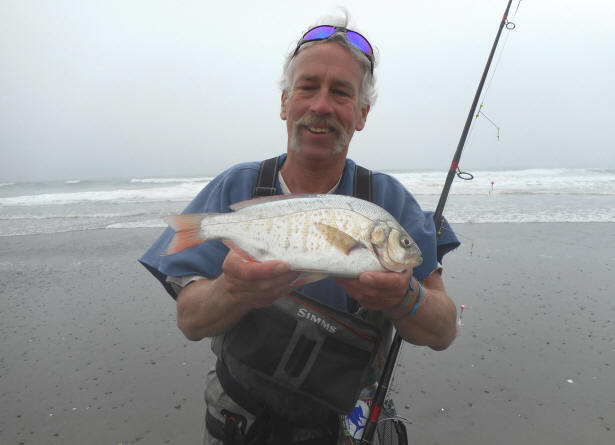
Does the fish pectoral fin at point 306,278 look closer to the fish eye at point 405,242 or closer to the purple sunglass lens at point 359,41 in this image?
the fish eye at point 405,242

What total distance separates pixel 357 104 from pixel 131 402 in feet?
11.2

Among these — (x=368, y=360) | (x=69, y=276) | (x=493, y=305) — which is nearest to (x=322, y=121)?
(x=368, y=360)

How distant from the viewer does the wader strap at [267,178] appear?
198 centimetres

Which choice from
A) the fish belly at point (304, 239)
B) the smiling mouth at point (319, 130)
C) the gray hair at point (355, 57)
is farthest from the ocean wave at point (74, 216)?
the fish belly at point (304, 239)

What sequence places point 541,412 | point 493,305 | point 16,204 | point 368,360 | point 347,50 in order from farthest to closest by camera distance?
point 16,204, point 493,305, point 541,412, point 347,50, point 368,360

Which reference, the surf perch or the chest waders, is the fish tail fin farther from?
the chest waders

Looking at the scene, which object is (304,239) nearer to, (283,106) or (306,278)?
(306,278)

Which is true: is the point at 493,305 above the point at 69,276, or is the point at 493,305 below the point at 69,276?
above

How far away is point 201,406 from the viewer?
3.52 metres

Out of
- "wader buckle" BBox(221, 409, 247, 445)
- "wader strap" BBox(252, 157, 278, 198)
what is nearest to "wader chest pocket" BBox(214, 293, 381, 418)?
"wader buckle" BBox(221, 409, 247, 445)

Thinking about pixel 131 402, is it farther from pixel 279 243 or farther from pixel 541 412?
pixel 541 412

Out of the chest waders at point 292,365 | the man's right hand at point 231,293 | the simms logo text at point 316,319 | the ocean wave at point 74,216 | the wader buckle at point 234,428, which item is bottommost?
the ocean wave at point 74,216

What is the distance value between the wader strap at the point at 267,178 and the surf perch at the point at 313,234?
0.89 feet

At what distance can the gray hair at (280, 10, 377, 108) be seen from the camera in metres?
1.96
